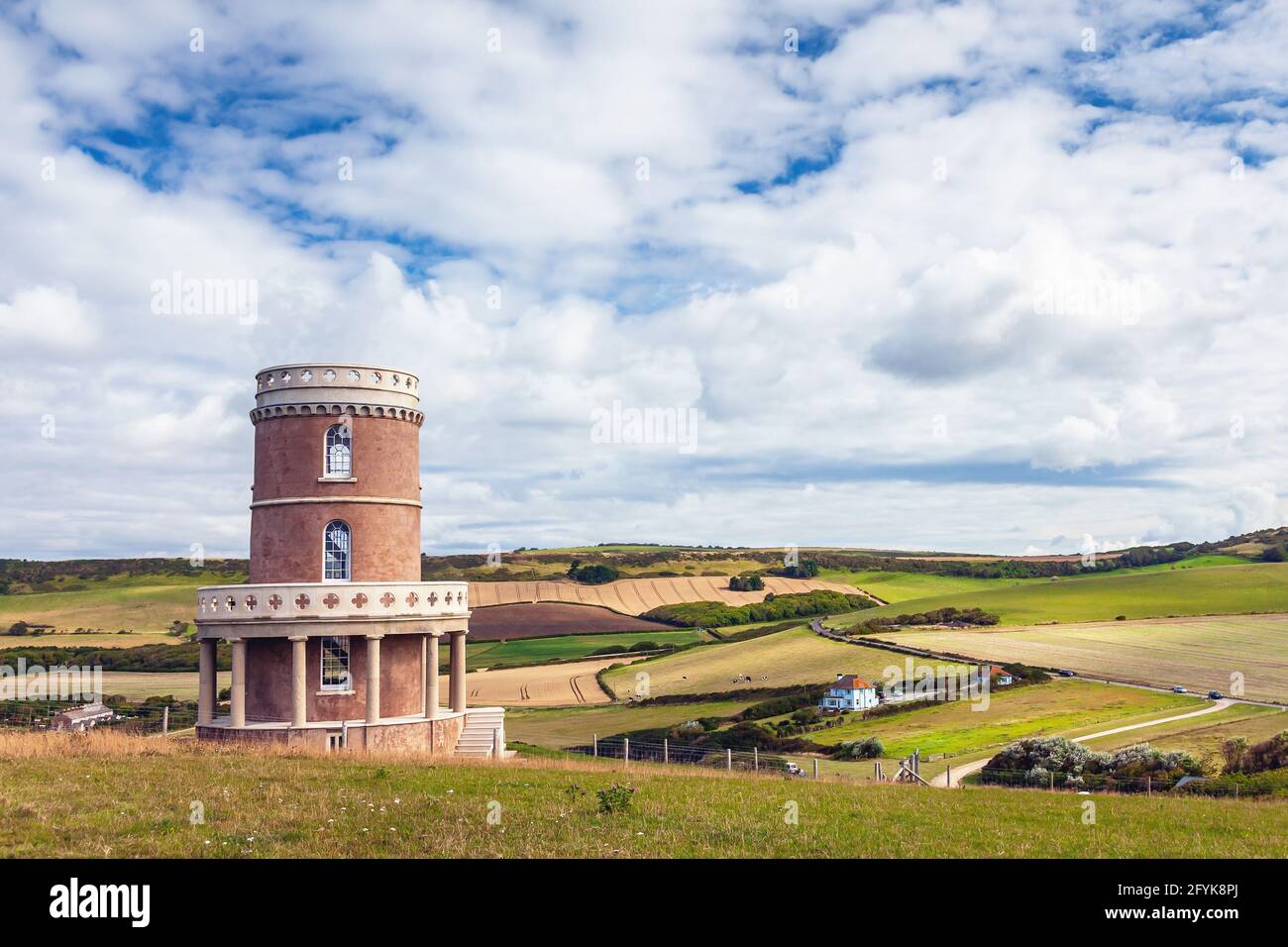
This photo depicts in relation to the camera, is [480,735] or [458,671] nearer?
[480,735]

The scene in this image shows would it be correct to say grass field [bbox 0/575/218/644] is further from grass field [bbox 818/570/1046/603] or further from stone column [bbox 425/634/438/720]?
grass field [bbox 818/570/1046/603]

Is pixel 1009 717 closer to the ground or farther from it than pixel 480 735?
closer to the ground

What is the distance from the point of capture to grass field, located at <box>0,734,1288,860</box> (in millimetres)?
14688

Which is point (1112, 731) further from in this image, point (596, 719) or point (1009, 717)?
point (596, 719)

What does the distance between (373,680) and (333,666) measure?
2219 mm

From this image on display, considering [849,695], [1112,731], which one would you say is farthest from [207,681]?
[849,695]

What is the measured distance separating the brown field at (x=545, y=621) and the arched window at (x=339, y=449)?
2936 inches

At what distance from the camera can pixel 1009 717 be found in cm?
5322

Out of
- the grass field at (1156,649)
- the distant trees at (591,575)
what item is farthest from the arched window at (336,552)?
the distant trees at (591,575)

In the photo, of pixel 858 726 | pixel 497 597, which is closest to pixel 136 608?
pixel 497 597

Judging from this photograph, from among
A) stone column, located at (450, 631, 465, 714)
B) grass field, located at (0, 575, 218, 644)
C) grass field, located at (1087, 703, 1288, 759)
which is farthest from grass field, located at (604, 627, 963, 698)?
grass field, located at (0, 575, 218, 644)

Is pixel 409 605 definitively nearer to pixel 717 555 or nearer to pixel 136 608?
pixel 136 608

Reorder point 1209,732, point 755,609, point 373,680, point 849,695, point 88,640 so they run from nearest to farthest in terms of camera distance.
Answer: point 373,680
point 1209,732
point 849,695
point 88,640
point 755,609
